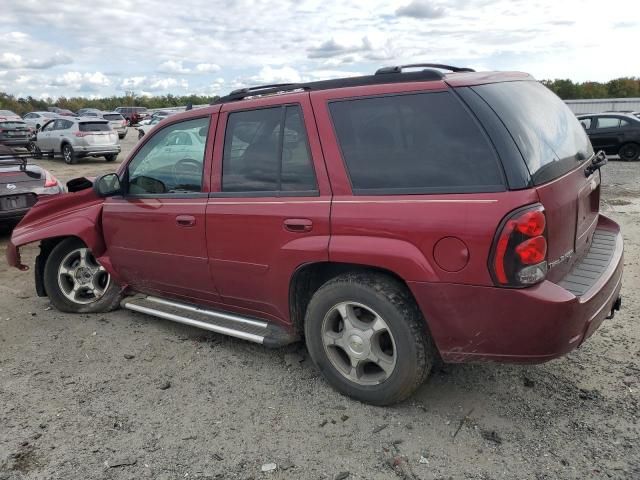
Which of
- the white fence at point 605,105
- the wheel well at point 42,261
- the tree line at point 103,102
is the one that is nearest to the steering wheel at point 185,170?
the wheel well at point 42,261

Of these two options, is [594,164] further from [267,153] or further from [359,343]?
[267,153]

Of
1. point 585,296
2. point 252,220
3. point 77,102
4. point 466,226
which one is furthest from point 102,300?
point 77,102

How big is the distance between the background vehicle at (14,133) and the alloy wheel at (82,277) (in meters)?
19.6

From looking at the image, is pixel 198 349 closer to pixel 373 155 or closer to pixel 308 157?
pixel 308 157

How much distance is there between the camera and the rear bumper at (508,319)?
8.32 ft

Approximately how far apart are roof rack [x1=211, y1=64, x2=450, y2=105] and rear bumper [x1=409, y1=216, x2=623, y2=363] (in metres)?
1.13

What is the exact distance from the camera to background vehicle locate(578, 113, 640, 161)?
16.3 meters

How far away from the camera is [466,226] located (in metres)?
2.57

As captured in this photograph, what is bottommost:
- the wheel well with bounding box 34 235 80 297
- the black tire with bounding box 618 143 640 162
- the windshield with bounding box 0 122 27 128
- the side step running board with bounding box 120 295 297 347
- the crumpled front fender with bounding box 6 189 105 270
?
the black tire with bounding box 618 143 640 162

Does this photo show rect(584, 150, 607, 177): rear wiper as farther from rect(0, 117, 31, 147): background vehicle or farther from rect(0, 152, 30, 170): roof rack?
rect(0, 117, 31, 147): background vehicle

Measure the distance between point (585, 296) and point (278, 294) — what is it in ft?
5.77

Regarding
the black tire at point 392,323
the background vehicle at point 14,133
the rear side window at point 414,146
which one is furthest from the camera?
the background vehicle at point 14,133

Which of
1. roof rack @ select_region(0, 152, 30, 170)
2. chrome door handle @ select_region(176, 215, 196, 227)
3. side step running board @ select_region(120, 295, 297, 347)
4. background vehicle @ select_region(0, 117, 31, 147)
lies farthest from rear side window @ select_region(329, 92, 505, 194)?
background vehicle @ select_region(0, 117, 31, 147)

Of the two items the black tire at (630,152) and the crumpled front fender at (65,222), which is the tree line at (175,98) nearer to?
the black tire at (630,152)
